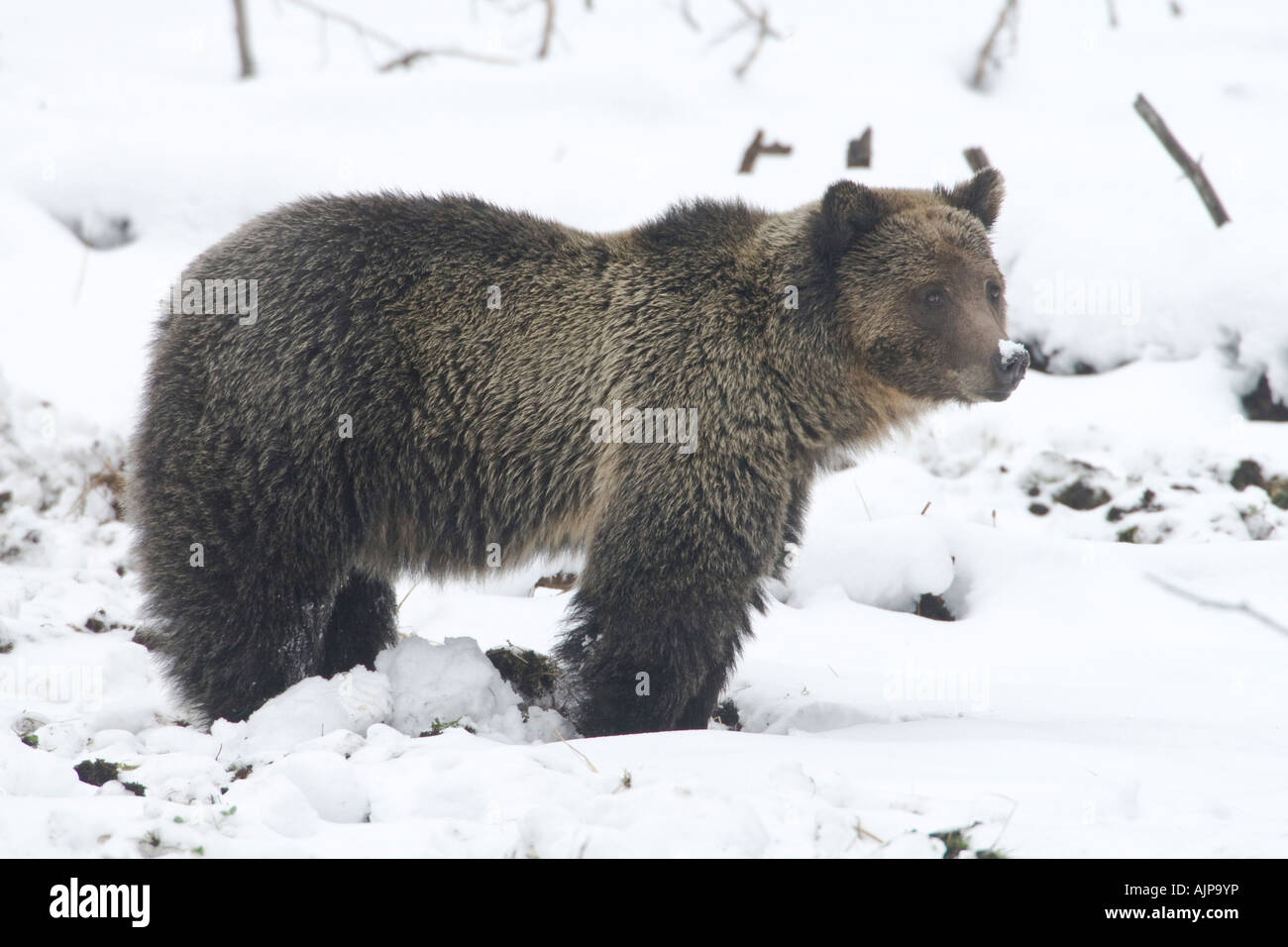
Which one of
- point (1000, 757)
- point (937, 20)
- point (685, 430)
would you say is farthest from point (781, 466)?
point (937, 20)

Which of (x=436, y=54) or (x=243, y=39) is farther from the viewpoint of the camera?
(x=436, y=54)

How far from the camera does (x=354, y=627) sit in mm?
5984

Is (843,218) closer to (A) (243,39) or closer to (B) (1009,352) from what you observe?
(B) (1009,352)

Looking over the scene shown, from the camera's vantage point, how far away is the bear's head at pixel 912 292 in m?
5.45

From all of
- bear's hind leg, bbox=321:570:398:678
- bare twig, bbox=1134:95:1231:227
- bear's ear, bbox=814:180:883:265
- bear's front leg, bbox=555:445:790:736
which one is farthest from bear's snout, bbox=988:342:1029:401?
bare twig, bbox=1134:95:1231:227

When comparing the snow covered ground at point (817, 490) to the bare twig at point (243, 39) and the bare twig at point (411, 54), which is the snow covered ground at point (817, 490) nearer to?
the bare twig at point (411, 54)

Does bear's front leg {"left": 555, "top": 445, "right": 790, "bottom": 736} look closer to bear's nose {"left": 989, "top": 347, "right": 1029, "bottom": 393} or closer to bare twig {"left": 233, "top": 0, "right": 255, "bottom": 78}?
bear's nose {"left": 989, "top": 347, "right": 1029, "bottom": 393}

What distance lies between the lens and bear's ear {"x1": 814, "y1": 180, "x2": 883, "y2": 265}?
217 inches

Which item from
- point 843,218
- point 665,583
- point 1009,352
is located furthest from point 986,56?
point 665,583

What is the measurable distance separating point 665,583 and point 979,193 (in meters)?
2.42

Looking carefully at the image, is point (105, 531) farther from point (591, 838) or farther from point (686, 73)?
point (686, 73)

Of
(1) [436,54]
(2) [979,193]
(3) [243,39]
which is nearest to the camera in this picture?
(2) [979,193]

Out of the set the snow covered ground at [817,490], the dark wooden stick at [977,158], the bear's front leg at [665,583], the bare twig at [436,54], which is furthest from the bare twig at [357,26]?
the bear's front leg at [665,583]

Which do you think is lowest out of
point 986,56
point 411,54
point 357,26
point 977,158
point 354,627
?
point 354,627
